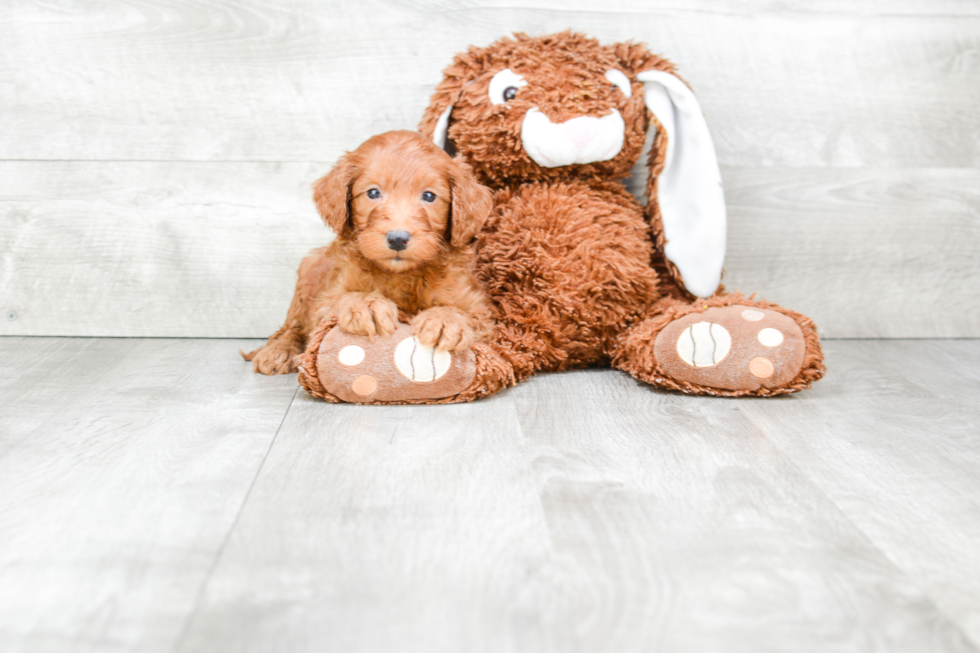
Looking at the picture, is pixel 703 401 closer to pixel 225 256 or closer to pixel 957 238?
pixel 957 238

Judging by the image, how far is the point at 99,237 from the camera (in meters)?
2.05

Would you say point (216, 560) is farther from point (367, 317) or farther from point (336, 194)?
point (336, 194)

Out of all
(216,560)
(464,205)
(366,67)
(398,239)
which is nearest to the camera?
(216,560)

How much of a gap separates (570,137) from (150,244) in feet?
3.88

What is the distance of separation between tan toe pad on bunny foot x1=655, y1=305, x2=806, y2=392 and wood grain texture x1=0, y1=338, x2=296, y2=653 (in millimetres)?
814

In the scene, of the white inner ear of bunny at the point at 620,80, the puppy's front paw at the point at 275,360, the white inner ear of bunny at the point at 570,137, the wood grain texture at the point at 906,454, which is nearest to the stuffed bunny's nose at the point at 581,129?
the white inner ear of bunny at the point at 570,137

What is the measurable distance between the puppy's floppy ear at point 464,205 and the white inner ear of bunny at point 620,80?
0.46 m

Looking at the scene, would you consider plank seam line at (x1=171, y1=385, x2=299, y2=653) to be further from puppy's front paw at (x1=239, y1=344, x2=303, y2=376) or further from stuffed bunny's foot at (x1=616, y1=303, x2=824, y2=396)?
stuffed bunny's foot at (x1=616, y1=303, x2=824, y2=396)

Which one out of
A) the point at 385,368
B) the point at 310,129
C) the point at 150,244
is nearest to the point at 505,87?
the point at 310,129

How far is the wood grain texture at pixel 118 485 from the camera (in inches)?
31.1

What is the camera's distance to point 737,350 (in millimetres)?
1527

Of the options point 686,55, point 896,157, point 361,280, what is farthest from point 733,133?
point 361,280

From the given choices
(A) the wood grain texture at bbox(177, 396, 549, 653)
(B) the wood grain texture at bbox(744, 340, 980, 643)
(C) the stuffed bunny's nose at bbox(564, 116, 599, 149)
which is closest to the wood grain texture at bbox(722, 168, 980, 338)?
(B) the wood grain texture at bbox(744, 340, 980, 643)

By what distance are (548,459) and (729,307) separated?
0.63 metres
